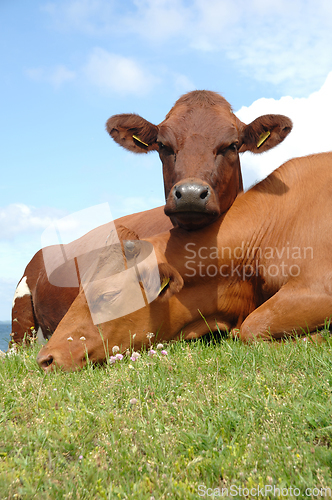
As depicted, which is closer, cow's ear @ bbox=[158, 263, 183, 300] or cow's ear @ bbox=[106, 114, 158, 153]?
cow's ear @ bbox=[158, 263, 183, 300]

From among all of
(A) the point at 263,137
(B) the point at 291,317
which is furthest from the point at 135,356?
(A) the point at 263,137

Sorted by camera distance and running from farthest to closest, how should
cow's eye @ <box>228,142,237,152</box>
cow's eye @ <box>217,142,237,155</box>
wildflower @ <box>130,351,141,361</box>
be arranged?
Answer: cow's eye @ <box>228,142,237,152</box>, cow's eye @ <box>217,142,237,155</box>, wildflower @ <box>130,351,141,361</box>

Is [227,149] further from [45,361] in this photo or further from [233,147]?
[45,361]

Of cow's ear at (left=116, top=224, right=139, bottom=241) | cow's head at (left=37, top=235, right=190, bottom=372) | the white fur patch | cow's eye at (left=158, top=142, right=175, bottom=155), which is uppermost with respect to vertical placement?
cow's eye at (left=158, top=142, right=175, bottom=155)

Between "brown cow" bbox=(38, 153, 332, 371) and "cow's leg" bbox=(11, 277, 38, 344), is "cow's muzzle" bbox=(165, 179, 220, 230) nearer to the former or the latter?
"brown cow" bbox=(38, 153, 332, 371)

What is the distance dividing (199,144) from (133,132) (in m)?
1.42

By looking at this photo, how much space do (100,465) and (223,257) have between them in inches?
117

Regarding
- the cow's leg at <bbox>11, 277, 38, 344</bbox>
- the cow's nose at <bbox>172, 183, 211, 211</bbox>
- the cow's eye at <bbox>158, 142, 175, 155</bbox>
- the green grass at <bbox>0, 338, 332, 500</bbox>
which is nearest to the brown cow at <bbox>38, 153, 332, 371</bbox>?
the cow's nose at <bbox>172, 183, 211, 211</bbox>

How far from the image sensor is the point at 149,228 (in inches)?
285

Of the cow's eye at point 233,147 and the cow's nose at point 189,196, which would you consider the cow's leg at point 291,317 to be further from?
the cow's eye at point 233,147

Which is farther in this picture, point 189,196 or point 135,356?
point 189,196

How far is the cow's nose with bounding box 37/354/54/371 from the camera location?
4.07 m

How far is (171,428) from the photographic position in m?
2.61

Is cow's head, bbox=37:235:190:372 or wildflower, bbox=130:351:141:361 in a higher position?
cow's head, bbox=37:235:190:372
